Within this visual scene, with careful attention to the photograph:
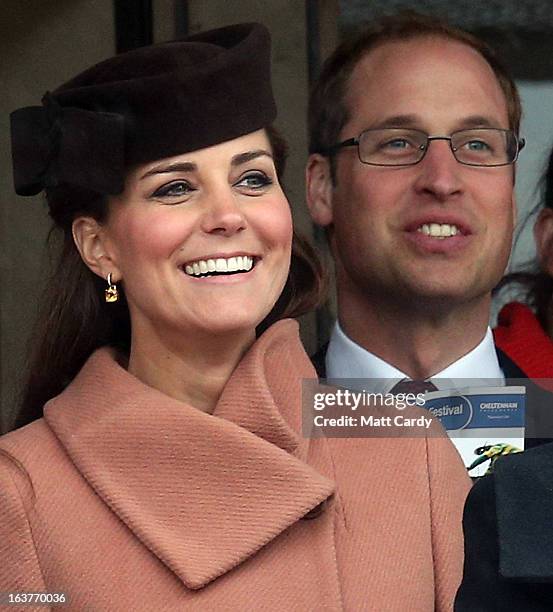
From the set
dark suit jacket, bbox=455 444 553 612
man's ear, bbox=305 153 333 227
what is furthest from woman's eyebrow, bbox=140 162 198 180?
dark suit jacket, bbox=455 444 553 612

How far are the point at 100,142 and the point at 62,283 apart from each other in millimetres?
246

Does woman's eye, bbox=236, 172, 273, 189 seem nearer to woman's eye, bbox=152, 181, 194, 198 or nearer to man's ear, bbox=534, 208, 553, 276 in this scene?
woman's eye, bbox=152, 181, 194, 198

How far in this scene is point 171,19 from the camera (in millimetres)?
2471

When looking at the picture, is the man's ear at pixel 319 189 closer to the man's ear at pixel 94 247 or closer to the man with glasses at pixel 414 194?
the man with glasses at pixel 414 194

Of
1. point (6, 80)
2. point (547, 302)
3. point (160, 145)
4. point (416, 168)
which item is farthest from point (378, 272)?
point (6, 80)

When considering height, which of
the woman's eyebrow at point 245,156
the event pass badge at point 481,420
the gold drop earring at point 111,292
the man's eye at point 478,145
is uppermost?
the woman's eyebrow at point 245,156

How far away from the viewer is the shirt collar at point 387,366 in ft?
7.82

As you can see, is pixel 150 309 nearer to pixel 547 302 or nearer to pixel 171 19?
pixel 171 19

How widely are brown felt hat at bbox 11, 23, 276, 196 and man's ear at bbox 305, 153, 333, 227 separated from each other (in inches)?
12.4

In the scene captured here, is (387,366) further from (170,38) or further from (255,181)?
(170,38)

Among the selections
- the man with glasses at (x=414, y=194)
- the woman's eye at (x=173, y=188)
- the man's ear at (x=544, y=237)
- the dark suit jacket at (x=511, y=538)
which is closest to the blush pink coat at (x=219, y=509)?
the woman's eye at (x=173, y=188)

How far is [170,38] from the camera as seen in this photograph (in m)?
2.45

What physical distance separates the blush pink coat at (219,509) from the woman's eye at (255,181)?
200 millimetres

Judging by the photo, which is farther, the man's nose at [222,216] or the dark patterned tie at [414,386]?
the dark patterned tie at [414,386]
